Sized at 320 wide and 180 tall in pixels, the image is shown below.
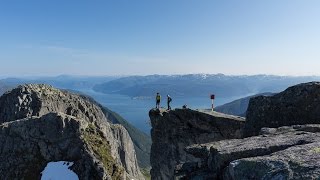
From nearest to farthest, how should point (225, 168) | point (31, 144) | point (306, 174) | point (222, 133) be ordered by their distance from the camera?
point (306, 174) < point (225, 168) < point (222, 133) < point (31, 144)

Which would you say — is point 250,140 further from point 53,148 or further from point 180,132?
point 53,148

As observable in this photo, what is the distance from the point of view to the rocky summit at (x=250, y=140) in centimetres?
1176

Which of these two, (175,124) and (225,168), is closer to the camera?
(225,168)

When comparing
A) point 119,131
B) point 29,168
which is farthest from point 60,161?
point 119,131

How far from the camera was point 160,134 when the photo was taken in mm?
47531

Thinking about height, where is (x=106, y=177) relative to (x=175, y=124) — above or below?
below

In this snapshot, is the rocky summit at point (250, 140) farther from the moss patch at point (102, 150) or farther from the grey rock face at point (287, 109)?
the moss patch at point (102, 150)

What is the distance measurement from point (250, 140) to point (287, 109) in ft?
24.7

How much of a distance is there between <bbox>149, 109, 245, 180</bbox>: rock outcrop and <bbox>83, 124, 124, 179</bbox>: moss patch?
565 centimetres

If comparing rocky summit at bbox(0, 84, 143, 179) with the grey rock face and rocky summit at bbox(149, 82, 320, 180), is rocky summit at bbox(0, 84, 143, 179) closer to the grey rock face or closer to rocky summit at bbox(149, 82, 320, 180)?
rocky summit at bbox(149, 82, 320, 180)

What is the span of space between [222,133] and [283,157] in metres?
29.1

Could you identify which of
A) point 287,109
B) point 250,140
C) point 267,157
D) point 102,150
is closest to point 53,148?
point 102,150

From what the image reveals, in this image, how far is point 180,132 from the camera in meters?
45.0

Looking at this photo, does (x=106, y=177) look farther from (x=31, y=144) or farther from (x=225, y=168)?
(x=225, y=168)
